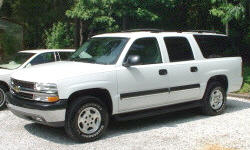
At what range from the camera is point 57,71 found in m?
6.75

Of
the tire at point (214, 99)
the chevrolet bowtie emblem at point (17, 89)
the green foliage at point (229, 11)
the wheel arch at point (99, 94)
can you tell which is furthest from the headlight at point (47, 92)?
the green foliage at point (229, 11)

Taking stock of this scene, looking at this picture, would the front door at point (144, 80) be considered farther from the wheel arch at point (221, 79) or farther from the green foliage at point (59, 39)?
the green foliage at point (59, 39)

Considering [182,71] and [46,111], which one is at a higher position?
[182,71]

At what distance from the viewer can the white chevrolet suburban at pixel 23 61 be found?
31.6 feet

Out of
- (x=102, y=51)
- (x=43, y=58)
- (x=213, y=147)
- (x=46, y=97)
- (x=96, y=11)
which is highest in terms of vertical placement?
(x=96, y=11)

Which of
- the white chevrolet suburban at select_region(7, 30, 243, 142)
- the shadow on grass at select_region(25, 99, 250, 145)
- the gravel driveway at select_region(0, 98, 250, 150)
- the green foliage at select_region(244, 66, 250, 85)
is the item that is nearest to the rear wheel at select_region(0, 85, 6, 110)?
the gravel driveway at select_region(0, 98, 250, 150)

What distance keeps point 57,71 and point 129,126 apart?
2.13 m

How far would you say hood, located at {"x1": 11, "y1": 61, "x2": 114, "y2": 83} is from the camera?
655 cm

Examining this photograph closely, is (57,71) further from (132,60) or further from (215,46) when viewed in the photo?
(215,46)

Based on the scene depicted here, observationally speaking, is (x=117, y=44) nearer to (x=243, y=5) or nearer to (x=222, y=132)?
(x=222, y=132)

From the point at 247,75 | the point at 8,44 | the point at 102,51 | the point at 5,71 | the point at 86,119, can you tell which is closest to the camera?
the point at 86,119

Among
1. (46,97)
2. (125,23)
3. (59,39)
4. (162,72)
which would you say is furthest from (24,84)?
(59,39)

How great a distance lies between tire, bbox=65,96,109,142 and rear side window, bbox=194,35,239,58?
3.01 meters

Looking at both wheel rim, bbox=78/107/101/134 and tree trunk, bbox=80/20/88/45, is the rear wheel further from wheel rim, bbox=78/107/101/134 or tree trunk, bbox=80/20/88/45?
tree trunk, bbox=80/20/88/45
